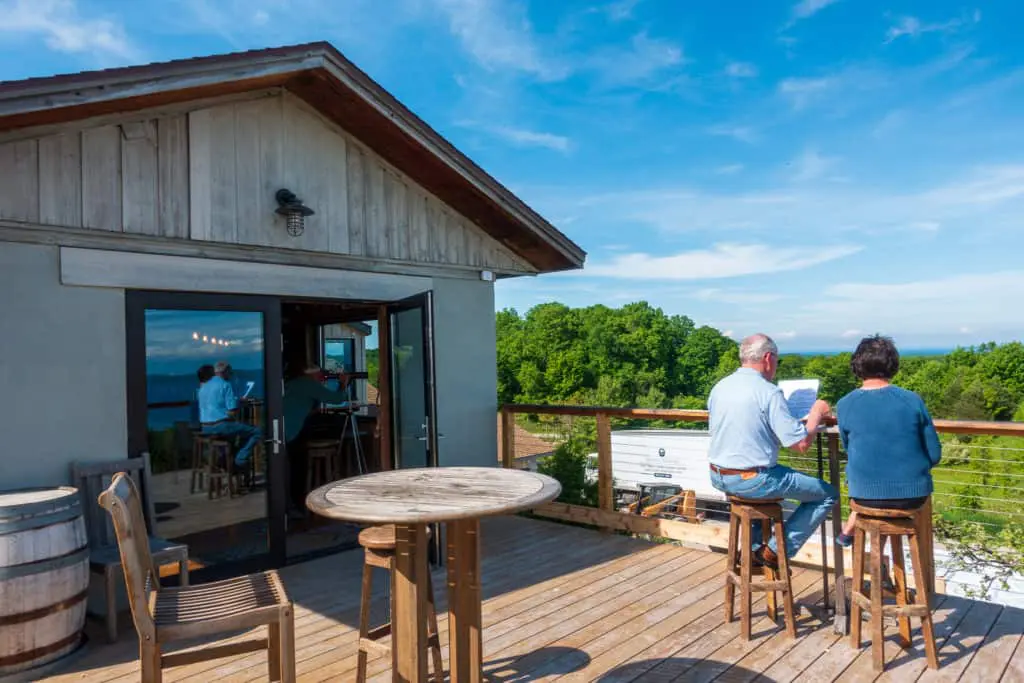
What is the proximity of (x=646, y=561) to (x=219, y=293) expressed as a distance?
337 centimetres

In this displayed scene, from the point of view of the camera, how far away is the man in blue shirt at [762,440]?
318 cm

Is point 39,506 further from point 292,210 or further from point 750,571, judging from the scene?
point 750,571

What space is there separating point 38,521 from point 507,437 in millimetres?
3773

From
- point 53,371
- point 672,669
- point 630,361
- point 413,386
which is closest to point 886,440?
point 672,669

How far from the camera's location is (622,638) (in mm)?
3260

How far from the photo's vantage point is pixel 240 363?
4316mm

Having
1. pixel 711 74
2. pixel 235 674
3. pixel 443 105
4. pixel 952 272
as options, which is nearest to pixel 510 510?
pixel 235 674

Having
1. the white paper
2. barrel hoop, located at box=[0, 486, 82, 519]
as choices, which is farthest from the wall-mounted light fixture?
the white paper

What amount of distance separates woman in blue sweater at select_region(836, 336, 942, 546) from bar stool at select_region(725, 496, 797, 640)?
0.39m

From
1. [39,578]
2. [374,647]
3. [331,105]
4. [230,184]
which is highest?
[331,105]

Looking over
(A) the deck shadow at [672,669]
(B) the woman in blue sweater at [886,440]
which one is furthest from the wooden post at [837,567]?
(A) the deck shadow at [672,669]

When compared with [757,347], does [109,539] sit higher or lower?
lower

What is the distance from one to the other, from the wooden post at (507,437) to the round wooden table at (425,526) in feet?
11.0

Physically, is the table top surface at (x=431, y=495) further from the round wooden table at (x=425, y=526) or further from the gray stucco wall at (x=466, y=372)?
the gray stucco wall at (x=466, y=372)
